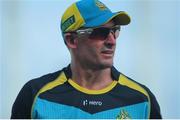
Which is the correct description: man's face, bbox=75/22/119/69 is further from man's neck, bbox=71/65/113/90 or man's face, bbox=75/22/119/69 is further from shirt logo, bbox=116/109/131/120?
shirt logo, bbox=116/109/131/120

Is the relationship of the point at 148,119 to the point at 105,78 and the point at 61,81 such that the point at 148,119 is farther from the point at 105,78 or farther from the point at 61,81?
the point at 61,81

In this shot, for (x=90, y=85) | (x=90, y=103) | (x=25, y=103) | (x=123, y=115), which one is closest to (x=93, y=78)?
(x=90, y=85)

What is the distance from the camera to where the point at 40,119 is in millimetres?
2494

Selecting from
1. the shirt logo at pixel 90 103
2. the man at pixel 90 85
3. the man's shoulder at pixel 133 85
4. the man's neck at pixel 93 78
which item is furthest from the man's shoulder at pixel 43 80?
the man's shoulder at pixel 133 85

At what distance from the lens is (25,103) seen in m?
2.61

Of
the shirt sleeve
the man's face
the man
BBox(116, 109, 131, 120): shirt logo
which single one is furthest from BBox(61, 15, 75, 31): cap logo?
BBox(116, 109, 131, 120): shirt logo

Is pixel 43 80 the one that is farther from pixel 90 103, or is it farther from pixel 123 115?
pixel 123 115

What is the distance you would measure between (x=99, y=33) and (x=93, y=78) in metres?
0.24

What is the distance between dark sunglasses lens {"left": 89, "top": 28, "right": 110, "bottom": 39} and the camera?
2494 millimetres

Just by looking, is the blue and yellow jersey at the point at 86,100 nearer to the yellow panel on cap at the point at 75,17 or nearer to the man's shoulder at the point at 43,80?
the man's shoulder at the point at 43,80

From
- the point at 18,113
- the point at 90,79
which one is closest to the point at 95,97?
the point at 90,79

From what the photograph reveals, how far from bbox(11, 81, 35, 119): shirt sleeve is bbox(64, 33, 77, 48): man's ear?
0.30 metres

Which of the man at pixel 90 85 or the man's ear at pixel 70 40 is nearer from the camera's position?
the man at pixel 90 85

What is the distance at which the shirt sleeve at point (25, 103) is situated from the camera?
2.59m
